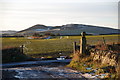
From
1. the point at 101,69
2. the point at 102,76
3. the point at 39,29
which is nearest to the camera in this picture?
the point at 102,76

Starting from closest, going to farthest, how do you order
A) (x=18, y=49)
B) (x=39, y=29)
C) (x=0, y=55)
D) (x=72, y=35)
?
(x=0, y=55) < (x=18, y=49) < (x=72, y=35) < (x=39, y=29)

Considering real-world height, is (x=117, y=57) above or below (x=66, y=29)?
below

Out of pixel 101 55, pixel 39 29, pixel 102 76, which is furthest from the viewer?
pixel 39 29

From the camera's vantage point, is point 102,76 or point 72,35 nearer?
point 102,76

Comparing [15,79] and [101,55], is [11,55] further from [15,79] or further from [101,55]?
[101,55]

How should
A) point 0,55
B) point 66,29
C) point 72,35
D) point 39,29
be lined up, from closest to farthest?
1. point 0,55
2. point 72,35
3. point 66,29
4. point 39,29

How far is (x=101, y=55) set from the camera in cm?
1486

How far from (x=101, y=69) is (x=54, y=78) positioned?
3.20 m

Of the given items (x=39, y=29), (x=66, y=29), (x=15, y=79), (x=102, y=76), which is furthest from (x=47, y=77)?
(x=39, y=29)

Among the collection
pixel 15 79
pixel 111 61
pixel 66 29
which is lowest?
pixel 15 79

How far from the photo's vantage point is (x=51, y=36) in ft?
165

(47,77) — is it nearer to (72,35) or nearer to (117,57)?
(117,57)

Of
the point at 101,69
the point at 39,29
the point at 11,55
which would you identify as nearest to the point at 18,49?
the point at 11,55

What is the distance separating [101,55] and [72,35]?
116 ft
